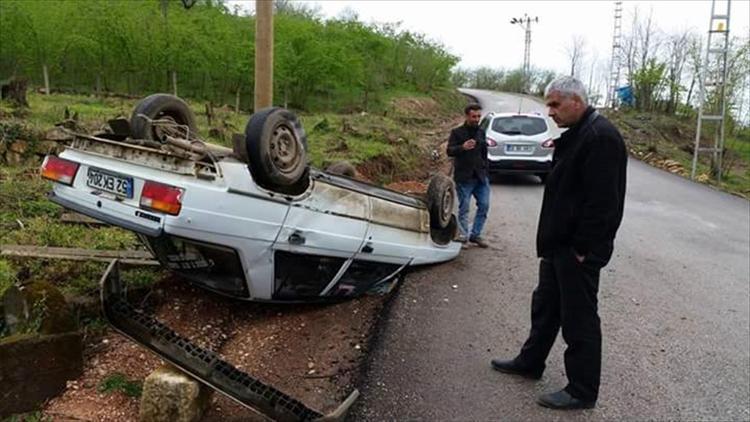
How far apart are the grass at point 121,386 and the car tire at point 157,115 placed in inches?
66.5

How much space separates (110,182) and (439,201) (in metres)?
3.48

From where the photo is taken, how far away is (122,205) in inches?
134

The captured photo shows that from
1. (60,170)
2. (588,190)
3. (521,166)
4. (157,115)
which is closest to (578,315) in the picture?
(588,190)

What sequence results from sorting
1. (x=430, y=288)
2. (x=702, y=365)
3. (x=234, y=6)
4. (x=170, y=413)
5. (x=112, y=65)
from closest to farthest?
(x=170, y=413) < (x=702, y=365) < (x=430, y=288) < (x=112, y=65) < (x=234, y=6)

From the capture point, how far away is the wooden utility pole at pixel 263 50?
609 centimetres

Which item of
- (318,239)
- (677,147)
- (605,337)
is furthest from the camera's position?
(677,147)

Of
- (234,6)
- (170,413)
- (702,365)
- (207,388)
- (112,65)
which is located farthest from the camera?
(234,6)

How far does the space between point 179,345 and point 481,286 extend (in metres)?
3.35

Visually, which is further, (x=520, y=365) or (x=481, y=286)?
(x=481, y=286)

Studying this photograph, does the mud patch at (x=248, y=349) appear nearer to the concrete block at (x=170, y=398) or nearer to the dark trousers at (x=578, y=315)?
the concrete block at (x=170, y=398)

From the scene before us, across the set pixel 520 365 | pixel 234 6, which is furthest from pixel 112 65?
pixel 520 365

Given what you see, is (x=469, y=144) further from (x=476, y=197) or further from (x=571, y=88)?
(x=571, y=88)

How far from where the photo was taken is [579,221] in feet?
10.4

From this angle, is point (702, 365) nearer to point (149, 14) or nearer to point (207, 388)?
point (207, 388)
